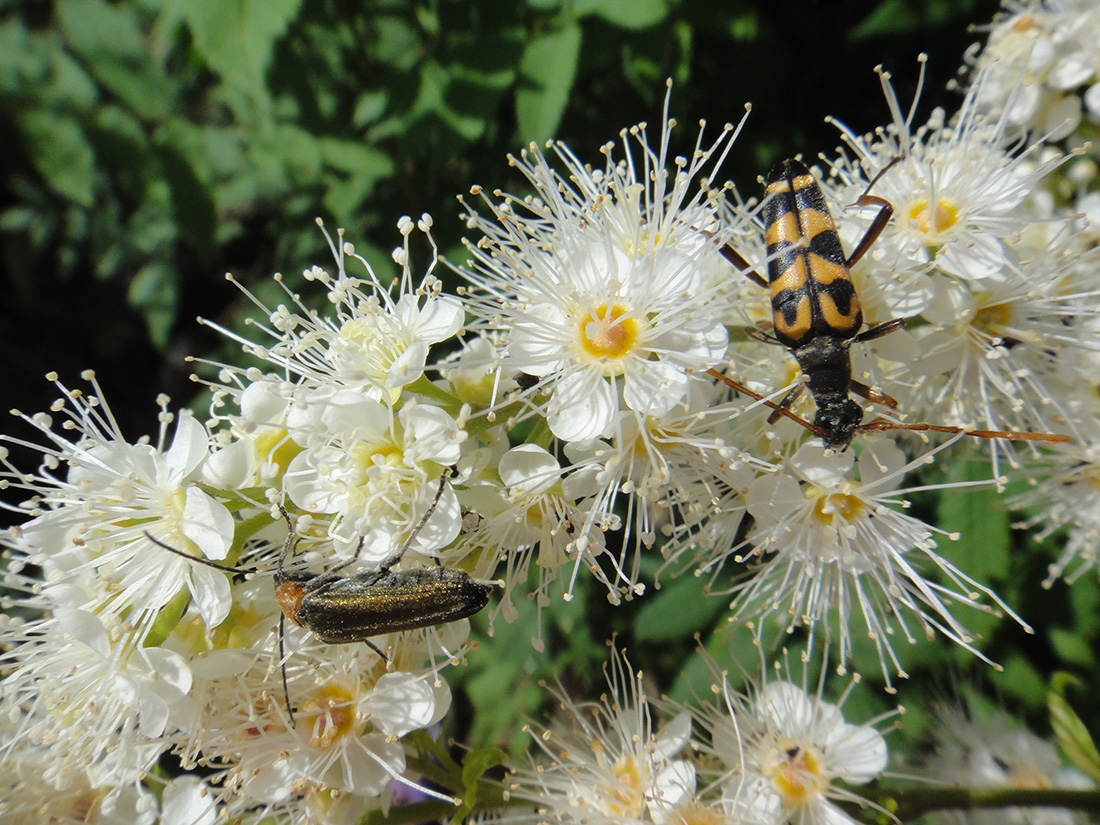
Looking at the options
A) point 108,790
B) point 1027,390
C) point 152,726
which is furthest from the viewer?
point 1027,390

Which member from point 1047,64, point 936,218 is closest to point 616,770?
point 936,218

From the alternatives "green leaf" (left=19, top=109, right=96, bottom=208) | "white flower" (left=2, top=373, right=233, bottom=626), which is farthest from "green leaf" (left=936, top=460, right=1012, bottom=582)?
"green leaf" (left=19, top=109, right=96, bottom=208)

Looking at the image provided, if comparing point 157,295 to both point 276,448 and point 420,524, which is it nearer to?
point 276,448

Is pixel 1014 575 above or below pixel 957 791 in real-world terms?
above

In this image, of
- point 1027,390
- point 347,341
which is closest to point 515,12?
point 347,341

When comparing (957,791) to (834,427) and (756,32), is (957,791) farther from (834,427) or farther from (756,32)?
(756,32)

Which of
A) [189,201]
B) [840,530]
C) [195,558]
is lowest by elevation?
[195,558]
